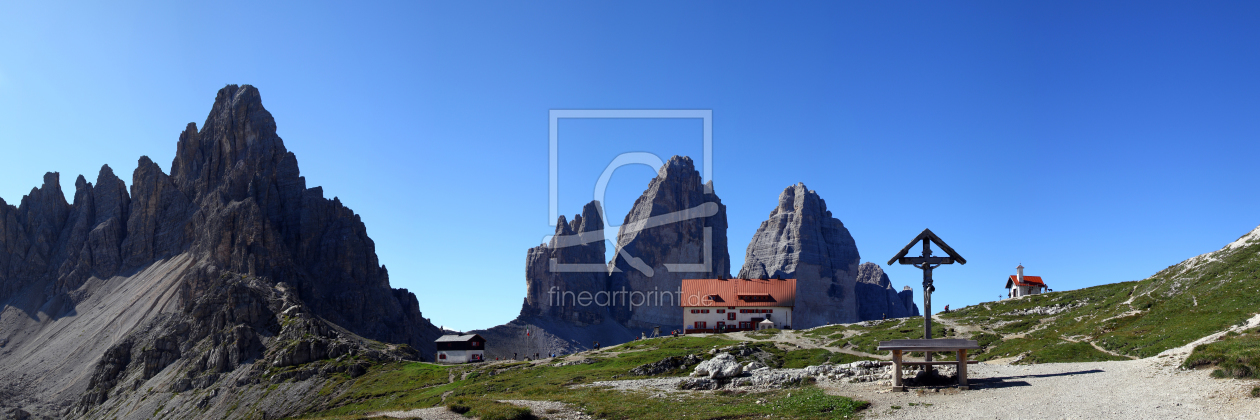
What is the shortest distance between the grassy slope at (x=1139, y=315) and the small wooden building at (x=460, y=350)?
63.6m

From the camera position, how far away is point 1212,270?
58.9 m

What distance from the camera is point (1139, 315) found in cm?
5253

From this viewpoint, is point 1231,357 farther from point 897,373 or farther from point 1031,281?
point 1031,281

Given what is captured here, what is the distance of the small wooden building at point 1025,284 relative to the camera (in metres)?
107

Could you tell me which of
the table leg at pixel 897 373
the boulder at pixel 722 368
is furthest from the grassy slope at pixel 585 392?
the boulder at pixel 722 368

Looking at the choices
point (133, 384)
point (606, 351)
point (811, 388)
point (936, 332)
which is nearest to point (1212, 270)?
point (936, 332)

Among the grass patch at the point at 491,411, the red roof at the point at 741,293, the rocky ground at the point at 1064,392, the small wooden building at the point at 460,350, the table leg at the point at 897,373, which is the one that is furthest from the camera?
the red roof at the point at 741,293

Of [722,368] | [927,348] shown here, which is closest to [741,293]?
[722,368]

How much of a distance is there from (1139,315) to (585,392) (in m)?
41.0

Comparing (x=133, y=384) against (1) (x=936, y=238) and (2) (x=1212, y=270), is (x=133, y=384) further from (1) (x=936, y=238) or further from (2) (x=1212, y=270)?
(2) (x=1212, y=270)

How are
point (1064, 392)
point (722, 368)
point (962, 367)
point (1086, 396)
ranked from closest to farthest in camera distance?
point (1086, 396) < point (1064, 392) < point (962, 367) < point (722, 368)

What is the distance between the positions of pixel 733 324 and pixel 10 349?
20448 centimetres

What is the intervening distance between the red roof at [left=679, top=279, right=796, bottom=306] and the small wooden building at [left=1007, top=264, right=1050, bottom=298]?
32.6 m

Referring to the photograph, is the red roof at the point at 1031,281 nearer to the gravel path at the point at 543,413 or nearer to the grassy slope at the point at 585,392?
the grassy slope at the point at 585,392
